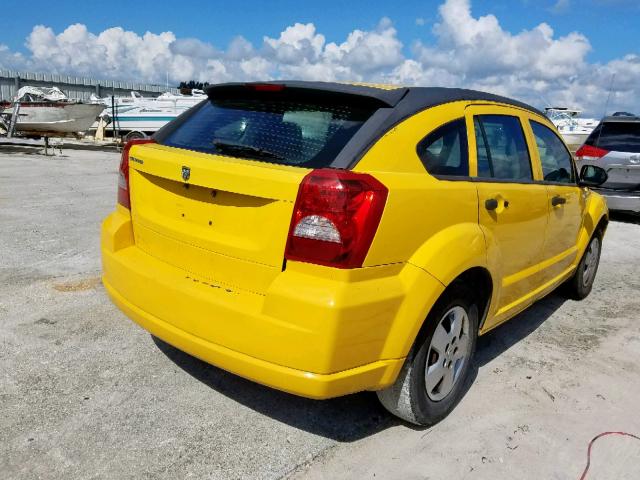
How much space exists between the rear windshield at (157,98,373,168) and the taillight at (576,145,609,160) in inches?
300

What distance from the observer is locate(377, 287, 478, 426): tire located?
255cm

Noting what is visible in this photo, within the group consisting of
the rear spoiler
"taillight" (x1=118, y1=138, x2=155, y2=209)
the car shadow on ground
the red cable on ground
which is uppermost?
the rear spoiler

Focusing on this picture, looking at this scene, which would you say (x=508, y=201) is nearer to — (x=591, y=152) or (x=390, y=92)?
(x=390, y=92)

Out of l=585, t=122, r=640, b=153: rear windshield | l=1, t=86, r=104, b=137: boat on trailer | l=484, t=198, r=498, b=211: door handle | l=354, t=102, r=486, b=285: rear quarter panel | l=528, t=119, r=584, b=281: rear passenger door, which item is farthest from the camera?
l=1, t=86, r=104, b=137: boat on trailer

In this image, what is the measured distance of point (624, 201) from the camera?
862cm

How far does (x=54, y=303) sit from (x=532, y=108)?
3.74 metres

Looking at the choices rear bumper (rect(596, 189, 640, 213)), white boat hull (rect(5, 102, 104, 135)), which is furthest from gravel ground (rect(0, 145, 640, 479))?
white boat hull (rect(5, 102, 104, 135))

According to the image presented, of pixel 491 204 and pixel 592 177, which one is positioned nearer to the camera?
pixel 491 204

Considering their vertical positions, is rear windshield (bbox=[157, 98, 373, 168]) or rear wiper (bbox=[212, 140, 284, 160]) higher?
rear windshield (bbox=[157, 98, 373, 168])

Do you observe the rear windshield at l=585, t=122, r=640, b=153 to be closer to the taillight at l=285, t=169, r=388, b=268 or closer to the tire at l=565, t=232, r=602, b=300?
the tire at l=565, t=232, r=602, b=300

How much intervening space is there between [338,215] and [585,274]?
3.68 m

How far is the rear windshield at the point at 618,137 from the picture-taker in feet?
28.4

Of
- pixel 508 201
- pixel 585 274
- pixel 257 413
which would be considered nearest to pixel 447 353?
pixel 508 201

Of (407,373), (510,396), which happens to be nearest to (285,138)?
(407,373)
